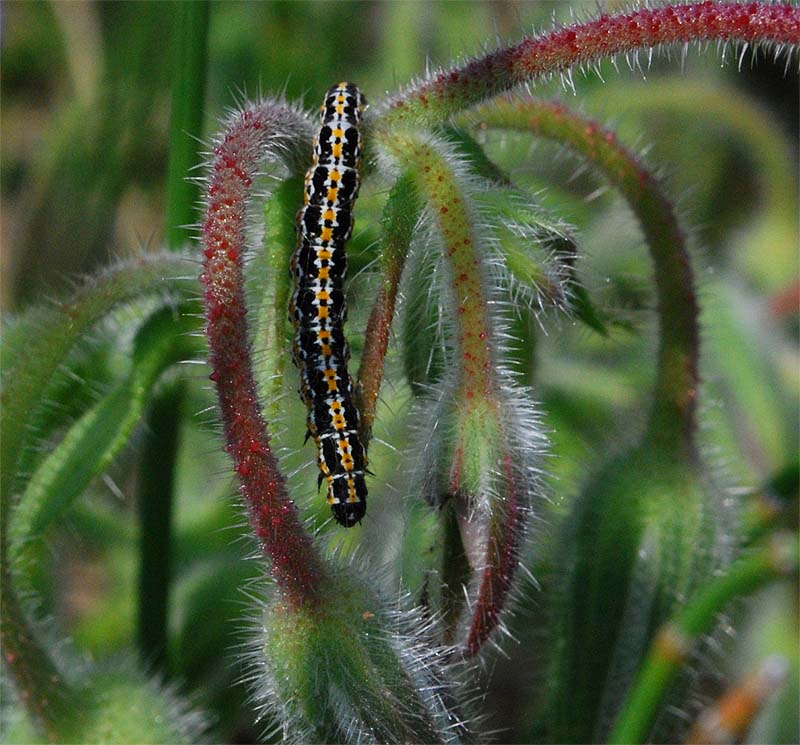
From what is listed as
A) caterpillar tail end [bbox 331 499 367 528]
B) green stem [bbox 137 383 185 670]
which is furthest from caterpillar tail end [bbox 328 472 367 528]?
green stem [bbox 137 383 185 670]

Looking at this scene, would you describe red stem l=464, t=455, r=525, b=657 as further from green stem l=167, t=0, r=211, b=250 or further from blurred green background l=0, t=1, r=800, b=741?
green stem l=167, t=0, r=211, b=250

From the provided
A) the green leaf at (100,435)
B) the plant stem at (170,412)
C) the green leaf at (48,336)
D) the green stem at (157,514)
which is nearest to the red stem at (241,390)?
the green leaf at (48,336)

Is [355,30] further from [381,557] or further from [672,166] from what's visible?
[381,557]

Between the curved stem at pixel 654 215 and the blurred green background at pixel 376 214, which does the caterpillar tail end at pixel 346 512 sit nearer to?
the blurred green background at pixel 376 214

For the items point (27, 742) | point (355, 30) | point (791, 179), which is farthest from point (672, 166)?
point (27, 742)

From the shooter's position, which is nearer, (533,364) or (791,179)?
(533,364)

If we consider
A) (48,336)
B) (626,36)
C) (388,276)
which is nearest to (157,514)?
(48,336)
